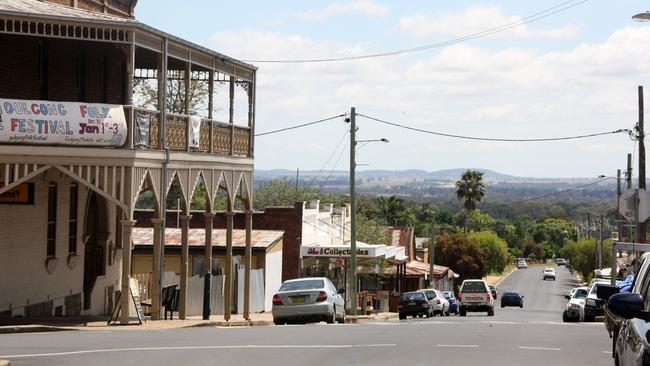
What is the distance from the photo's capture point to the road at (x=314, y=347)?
54.7 ft

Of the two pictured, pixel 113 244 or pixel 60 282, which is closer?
pixel 60 282

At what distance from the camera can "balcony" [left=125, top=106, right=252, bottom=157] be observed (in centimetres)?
2556

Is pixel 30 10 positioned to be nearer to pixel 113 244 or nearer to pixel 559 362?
pixel 113 244

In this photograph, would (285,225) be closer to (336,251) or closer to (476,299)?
(336,251)

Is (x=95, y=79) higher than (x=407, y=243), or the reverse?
(x=95, y=79)

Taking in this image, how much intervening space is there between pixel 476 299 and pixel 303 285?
22.5m

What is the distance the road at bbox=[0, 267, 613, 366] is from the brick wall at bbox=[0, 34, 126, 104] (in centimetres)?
751

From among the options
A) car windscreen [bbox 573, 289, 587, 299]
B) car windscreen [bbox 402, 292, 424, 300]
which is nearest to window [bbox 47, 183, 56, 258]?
car windscreen [bbox 573, 289, 587, 299]

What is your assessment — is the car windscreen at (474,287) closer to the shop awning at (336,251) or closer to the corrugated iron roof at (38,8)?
the shop awning at (336,251)

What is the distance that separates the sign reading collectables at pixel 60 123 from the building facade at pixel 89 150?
2 cm

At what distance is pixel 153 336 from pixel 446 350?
19.7 ft

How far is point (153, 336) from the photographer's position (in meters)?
21.3

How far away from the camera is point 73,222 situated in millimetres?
30516

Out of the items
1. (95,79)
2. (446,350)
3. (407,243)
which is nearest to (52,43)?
(95,79)
